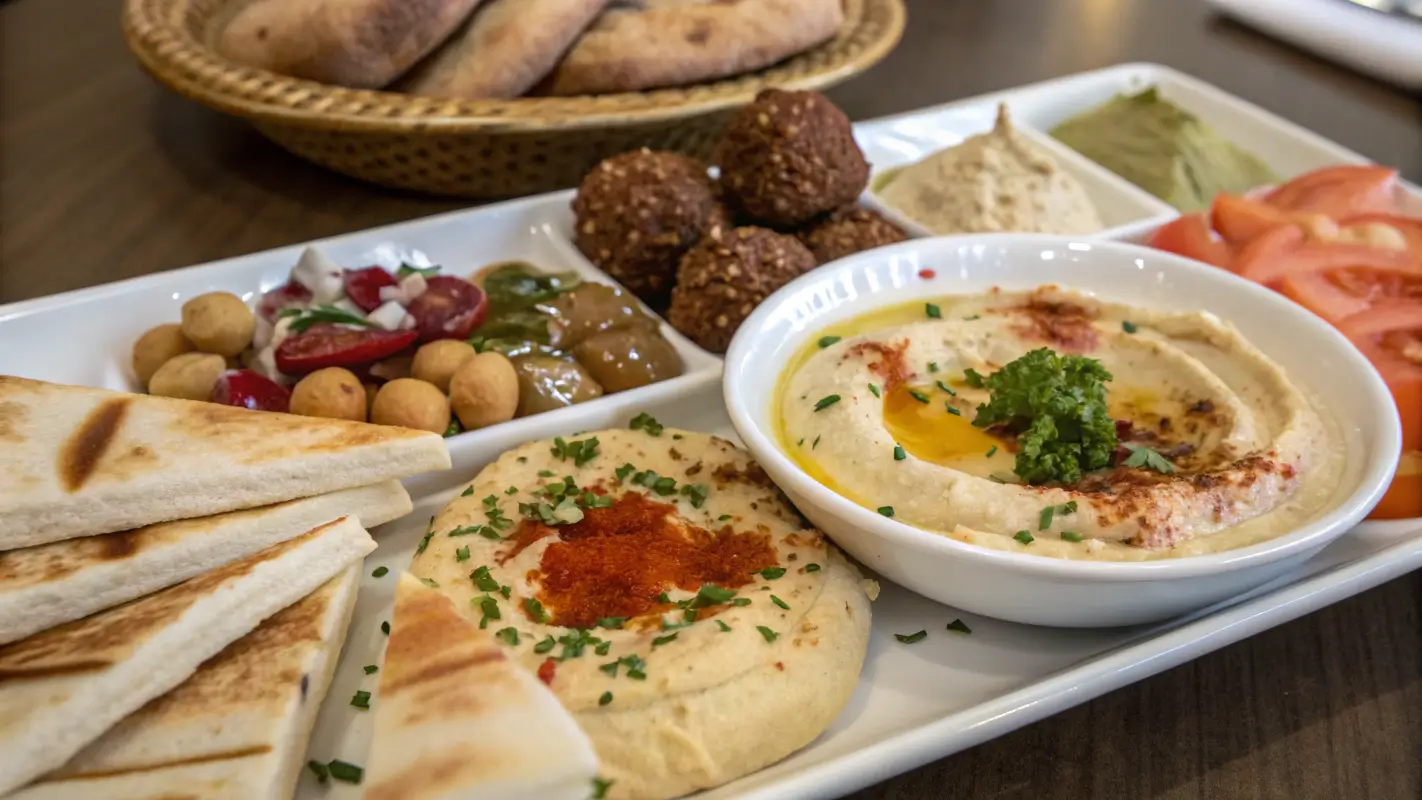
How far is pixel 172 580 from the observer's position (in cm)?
204

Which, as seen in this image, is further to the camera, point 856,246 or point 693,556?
point 856,246

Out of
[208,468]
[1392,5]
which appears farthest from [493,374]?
[1392,5]

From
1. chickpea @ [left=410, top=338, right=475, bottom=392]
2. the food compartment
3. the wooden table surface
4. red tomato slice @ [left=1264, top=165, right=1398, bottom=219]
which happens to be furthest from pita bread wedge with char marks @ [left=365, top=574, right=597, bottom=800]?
red tomato slice @ [left=1264, top=165, right=1398, bottom=219]

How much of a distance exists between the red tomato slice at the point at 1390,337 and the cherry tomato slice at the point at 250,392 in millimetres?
2885

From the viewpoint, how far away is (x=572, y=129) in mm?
3535

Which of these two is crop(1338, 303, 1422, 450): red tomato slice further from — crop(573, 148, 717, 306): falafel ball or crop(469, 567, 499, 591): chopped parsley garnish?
crop(469, 567, 499, 591): chopped parsley garnish

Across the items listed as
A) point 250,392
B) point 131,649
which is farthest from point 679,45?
point 131,649

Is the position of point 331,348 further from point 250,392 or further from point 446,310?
point 446,310

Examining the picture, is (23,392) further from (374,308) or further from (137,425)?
(374,308)

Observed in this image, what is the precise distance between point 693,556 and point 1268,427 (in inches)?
55.1

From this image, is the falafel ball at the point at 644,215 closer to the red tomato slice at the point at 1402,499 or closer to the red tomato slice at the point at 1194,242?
the red tomato slice at the point at 1194,242

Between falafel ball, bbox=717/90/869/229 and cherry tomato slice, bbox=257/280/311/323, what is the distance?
1.34 m

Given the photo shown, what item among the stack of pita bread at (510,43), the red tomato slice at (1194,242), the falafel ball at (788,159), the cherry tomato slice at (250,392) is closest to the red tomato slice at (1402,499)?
the red tomato slice at (1194,242)

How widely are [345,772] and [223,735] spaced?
0.22m
